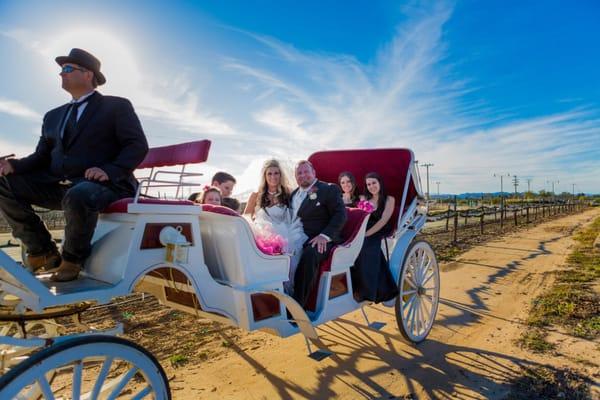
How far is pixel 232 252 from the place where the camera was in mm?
2766

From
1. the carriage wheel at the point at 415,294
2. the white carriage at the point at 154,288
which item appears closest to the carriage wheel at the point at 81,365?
the white carriage at the point at 154,288

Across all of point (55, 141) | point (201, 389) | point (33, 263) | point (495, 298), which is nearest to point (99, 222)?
point (33, 263)

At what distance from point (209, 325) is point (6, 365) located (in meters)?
2.74

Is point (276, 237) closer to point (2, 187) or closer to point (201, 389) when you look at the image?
point (201, 389)

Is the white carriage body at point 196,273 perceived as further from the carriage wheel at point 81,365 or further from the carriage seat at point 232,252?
the carriage wheel at point 81,365

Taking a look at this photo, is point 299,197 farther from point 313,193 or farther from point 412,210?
point 412,210

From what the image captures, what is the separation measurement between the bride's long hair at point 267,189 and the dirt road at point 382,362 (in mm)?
1622

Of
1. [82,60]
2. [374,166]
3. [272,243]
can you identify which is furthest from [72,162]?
[374,166]

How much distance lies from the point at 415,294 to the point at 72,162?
12.8 feet

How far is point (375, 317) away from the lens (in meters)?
5.62

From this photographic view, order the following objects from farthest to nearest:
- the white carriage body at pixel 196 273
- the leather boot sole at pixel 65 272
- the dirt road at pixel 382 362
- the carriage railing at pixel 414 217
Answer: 1. the carriage railing at pixel 414 217
2. the dirt road at pixel 382 362
3. the leather boot sole at pixel 65 272
4. the white carriage body at pixel 196 273

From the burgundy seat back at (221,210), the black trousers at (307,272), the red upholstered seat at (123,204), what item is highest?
the red upholstered seat at (123,204)

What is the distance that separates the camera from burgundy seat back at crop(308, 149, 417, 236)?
18.0ft

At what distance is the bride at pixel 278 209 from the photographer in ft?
12.4
